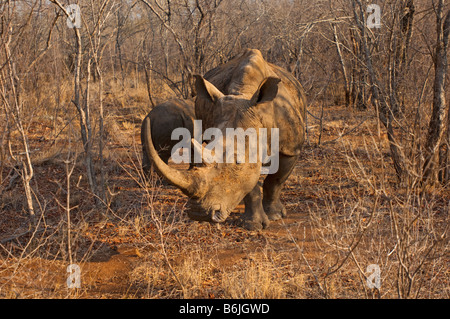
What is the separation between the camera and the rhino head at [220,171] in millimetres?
3926

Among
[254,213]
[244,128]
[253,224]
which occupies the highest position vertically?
[244,128]

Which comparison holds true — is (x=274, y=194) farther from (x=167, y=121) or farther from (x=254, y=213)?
(x=167, y=121)

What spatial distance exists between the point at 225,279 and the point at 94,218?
2625 mm

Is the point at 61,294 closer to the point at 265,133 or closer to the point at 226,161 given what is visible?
the point at 226,161

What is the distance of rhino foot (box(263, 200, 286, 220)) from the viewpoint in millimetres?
6418

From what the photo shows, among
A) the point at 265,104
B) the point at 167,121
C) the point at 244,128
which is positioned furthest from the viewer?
the point at 167,121

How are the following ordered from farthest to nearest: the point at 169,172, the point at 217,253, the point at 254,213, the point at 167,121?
1. the point at 167,121
2. the point at 254,213
3. the point at 217,253
4. the point at 169,172

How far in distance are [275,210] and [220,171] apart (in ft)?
7.90

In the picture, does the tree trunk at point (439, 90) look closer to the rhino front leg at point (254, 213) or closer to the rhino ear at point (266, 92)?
the rhino front leg at point (254, 213)

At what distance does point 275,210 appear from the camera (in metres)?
6.50

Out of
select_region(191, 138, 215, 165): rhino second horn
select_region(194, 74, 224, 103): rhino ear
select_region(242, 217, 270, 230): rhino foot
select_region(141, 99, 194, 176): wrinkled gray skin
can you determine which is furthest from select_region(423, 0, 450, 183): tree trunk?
select_region(141, 99, 194, 176): wrinkled gray skin

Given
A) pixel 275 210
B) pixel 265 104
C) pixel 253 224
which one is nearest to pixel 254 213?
pixel 253 224
